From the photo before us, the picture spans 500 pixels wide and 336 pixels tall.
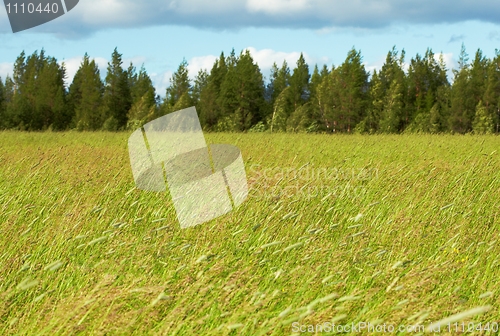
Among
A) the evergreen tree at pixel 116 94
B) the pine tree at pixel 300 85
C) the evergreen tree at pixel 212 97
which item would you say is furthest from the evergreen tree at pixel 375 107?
the evergreen tree at pixel 116 94

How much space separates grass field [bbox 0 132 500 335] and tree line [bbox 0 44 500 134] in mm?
23056

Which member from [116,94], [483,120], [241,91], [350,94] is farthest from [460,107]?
[116,94]

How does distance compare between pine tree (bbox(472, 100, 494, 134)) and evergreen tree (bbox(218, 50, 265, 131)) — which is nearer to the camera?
pine tree (bbox(472, 100, 494, 134))

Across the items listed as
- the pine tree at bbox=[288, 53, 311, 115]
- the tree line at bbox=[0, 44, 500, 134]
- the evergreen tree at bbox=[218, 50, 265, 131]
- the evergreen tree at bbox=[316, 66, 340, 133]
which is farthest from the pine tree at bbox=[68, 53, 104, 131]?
the evergreen tree at bbox=[316, 66, 340, 133]

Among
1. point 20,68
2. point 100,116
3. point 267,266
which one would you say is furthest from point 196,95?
point 267,266

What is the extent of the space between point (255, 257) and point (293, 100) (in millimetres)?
37234

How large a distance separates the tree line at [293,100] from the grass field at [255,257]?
23056mm

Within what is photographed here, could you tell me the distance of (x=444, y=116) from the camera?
33.5m

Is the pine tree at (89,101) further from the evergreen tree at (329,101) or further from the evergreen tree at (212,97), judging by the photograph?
the evergreen tree at (329,101)

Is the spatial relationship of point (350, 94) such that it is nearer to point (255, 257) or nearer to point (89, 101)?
point (89, 101)

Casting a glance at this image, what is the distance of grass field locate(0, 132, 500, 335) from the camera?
5.44 feet

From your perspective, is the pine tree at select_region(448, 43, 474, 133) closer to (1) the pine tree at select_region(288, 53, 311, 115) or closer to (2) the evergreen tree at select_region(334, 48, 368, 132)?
(2) the evergreen tree at select_region(334, 48, 368, 132)

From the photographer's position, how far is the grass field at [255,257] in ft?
5.44

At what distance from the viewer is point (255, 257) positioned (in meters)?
2.46
